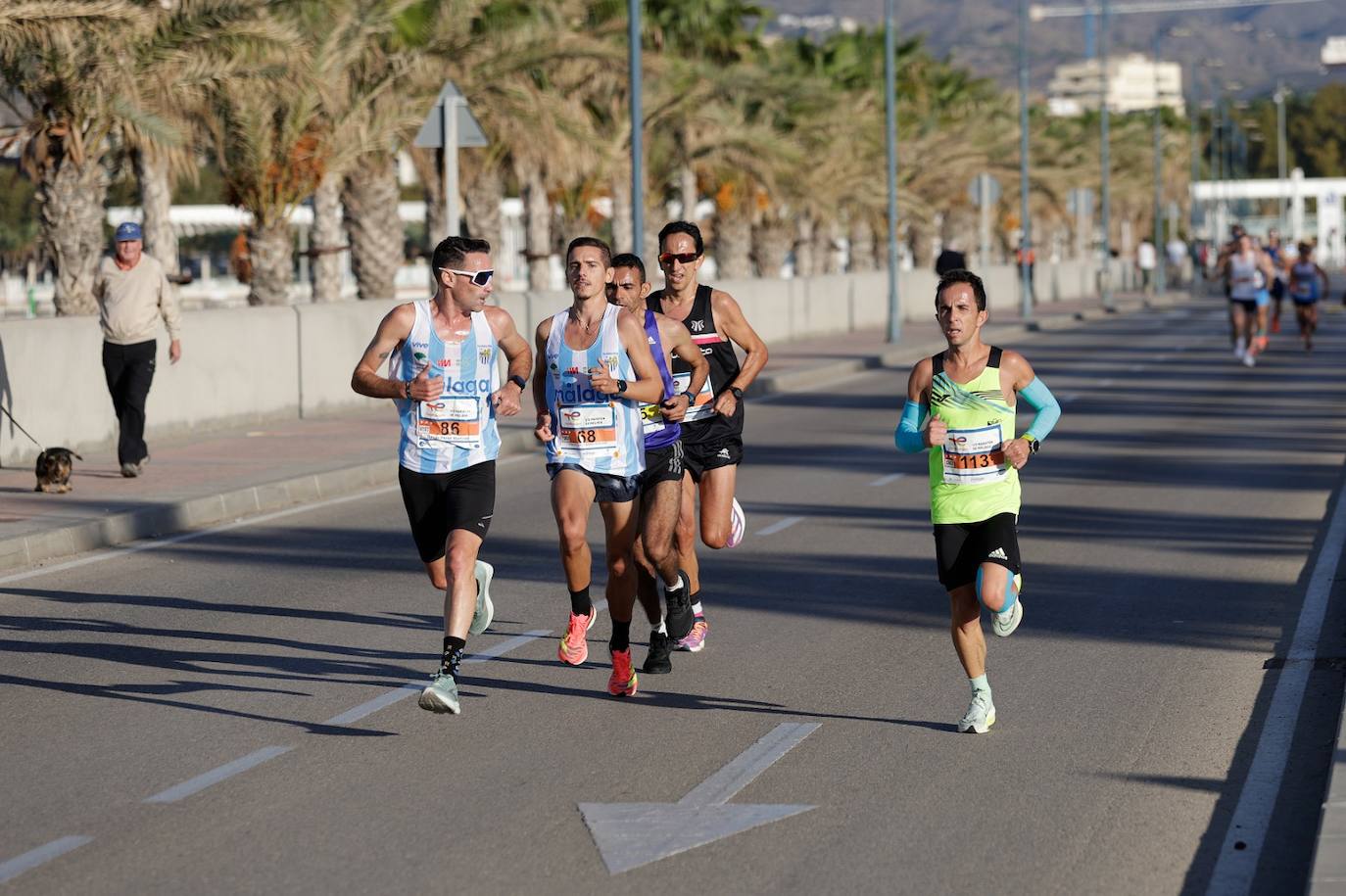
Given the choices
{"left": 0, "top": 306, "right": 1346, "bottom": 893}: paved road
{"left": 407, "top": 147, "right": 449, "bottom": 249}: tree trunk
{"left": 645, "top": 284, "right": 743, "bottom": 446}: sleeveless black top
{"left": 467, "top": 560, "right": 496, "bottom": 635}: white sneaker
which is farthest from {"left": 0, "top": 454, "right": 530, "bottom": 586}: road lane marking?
{"left": 407, "top": 147, "right": 449, "bottom": 249}: tree trunk

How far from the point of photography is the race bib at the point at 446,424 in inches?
329

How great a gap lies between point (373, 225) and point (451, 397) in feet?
72.8

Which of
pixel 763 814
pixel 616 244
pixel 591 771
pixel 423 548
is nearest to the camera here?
pixel 763 814

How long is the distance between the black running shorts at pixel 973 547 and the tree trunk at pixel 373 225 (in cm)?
2296

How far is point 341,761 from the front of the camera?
24.4 feet

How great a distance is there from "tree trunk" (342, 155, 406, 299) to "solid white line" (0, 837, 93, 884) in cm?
2398

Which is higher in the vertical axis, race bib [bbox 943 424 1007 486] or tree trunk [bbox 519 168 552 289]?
tree trunk [bbox 519 168 552 289]

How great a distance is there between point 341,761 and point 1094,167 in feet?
228

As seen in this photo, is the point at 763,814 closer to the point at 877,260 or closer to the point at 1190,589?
the point at 1190,589

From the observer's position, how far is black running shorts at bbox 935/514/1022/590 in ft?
25.0

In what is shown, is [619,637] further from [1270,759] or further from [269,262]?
[269,262]

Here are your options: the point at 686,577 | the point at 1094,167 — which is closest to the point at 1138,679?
the point at 686,577

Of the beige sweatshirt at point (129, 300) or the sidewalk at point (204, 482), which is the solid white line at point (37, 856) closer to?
the sidewalk at point (204, 482)

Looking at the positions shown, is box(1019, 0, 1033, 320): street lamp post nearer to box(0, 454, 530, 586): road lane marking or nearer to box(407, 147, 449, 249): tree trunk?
box(407, 147, 449, 249): tree trunk
